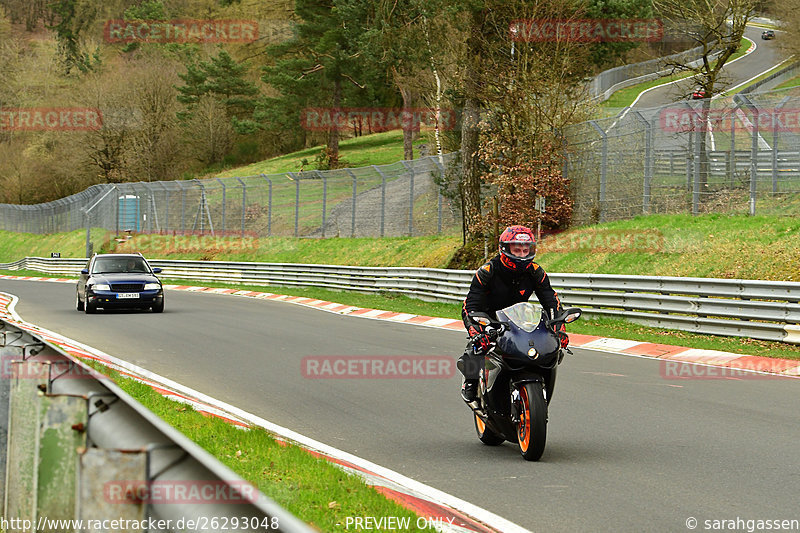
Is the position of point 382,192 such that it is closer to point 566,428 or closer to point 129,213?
point 129,213

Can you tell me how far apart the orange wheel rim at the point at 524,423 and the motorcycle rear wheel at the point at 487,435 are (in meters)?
0.49

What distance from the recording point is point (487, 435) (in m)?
8.09

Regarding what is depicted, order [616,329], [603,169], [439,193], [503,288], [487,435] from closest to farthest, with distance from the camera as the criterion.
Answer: [503,288] → [487,435] → [616,329] → [603,169] → [439,193]

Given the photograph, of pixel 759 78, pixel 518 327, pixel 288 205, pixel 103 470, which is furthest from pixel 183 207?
pixel 103 470

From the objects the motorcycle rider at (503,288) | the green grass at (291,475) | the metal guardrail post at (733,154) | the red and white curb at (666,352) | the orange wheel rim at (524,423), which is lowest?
the red and white curb at (666,352)

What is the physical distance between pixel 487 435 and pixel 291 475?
2.10 meters

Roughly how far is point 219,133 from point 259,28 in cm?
1378

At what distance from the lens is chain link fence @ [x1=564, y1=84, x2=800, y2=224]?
67.1ft

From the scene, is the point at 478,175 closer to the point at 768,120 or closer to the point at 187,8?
the point at 768,120

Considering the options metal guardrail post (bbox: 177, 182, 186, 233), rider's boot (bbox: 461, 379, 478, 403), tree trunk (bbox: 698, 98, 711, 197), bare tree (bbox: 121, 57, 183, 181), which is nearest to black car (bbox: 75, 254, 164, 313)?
tree trunk (bbox: 698, 98, 711, 197)

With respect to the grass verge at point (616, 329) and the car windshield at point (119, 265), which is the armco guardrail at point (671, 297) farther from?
the car windshield at point (119, 265)

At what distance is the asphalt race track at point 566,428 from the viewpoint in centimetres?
611

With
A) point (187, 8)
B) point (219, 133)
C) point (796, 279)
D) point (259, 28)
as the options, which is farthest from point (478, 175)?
point (187, 8)

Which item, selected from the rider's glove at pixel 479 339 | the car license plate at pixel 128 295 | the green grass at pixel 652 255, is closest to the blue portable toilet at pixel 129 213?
the green grass at pixel 652 255
